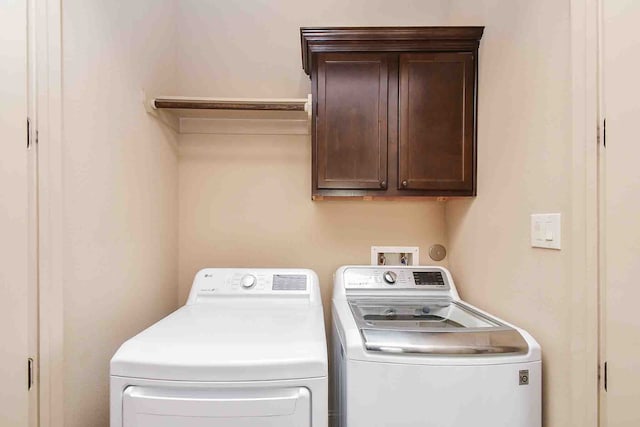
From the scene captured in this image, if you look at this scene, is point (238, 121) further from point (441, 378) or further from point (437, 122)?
point (441, 378)

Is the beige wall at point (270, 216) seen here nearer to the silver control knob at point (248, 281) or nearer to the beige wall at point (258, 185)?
the beige wall at point (258, 185)

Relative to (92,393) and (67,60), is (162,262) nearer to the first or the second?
(92,393)

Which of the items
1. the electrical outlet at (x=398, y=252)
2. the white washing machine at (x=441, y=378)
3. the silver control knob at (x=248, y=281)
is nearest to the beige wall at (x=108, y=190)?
the silver control knob at (x=248, y=281)

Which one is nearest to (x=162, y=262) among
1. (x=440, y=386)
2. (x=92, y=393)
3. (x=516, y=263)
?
(x=92, y=393)

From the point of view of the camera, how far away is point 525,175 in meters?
1.20

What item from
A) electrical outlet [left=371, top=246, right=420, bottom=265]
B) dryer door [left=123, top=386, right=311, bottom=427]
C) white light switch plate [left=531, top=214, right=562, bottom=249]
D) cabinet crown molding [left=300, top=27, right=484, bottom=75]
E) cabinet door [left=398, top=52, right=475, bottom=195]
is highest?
cabinet crown molding [left=300, top=27, right=484, bottom=75]

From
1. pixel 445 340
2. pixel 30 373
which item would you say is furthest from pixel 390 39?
pixel 30 373

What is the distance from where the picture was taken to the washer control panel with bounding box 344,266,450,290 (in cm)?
171

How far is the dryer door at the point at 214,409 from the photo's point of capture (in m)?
0.87

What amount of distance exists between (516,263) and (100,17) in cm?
192

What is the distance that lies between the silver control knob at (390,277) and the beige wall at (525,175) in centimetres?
39

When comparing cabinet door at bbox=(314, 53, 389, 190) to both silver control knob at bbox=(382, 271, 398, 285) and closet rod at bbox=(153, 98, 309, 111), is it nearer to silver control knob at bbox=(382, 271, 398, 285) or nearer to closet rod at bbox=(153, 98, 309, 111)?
closet rod at bbox=(153, 98, 309, 111)

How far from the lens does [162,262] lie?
1.75m

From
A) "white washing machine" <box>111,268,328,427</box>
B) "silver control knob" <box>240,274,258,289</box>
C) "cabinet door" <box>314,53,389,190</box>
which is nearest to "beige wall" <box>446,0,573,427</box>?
"cabinet door" <box>314,53,389,190</box>
